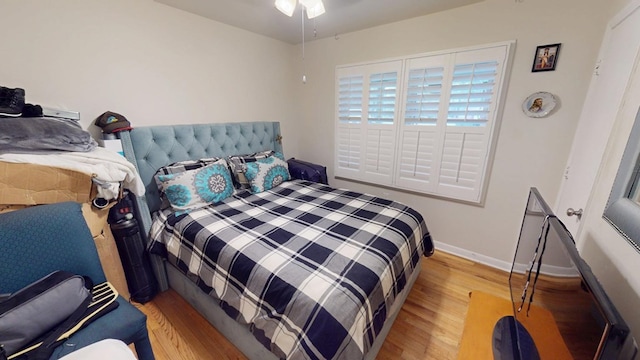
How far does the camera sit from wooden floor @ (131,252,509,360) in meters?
1.43

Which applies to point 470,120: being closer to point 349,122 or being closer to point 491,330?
point 349,122

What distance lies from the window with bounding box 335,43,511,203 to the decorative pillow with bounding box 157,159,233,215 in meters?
1.50

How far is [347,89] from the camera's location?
8.85 ft

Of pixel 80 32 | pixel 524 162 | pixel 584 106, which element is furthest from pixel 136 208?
pixel 584 106

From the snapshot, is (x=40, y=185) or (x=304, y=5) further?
(x=304, y=5)

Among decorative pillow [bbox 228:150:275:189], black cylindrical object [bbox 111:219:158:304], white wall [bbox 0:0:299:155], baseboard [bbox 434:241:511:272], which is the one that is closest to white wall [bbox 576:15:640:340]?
baseboard [bbox 434:241:511:272]

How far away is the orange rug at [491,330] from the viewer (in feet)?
2.81

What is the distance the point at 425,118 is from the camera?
7.43ft

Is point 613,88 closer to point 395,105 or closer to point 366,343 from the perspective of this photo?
point 395,105

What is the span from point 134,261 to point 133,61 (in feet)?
5.00

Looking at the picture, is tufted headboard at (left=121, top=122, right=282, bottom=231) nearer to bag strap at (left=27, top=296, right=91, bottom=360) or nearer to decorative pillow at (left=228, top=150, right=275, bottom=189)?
decorative pillow at (left=228, top=150, right=275, bottom=189)

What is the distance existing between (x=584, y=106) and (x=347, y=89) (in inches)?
76.4

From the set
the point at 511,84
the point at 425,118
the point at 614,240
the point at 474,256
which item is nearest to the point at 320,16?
the point at 425,118

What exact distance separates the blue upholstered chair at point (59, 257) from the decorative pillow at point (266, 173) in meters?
1.25
